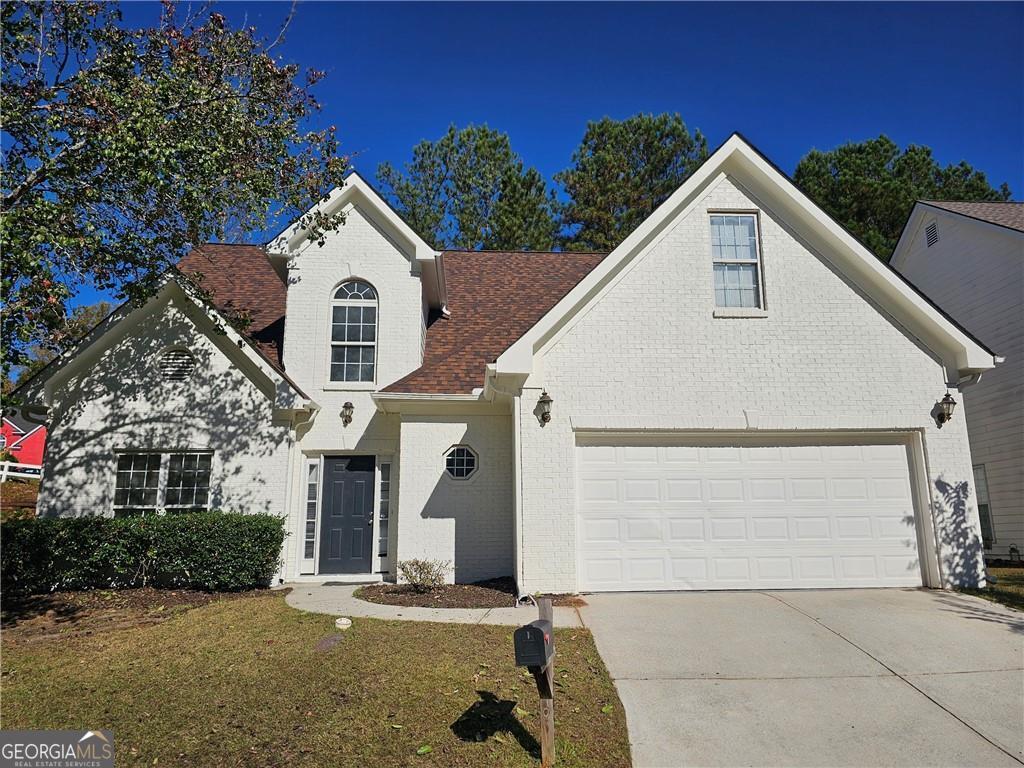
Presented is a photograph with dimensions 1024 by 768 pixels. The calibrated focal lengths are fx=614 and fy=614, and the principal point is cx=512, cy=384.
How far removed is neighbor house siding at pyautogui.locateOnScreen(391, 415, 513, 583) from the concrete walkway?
1757 mm

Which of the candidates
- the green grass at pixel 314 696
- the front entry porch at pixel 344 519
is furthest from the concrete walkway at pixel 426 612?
the front entry porch at pixel 344 519

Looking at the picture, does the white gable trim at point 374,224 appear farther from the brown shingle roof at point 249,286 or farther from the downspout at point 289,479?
the downspout at point 289,479

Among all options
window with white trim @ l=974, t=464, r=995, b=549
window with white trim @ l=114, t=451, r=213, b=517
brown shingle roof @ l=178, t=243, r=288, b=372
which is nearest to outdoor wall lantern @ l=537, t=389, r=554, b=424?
brown shingle roof @ l=178, t=243, r=288, b=372

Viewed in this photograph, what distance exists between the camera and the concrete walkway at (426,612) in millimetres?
7809

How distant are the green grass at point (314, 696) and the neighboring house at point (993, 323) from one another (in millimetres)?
12276

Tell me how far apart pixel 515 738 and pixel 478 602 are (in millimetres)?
4454

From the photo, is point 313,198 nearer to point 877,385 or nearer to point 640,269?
point 640,269

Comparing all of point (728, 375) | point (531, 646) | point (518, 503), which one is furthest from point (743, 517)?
point (531, 646)

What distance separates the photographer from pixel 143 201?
948 centimetres

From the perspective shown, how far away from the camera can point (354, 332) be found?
12500 mm

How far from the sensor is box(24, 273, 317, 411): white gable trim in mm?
10938

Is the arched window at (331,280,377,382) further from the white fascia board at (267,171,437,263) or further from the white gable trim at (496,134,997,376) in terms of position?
the white gable trim at (496,134,997,376)

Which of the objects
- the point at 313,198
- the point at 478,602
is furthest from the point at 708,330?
the point at 313,198

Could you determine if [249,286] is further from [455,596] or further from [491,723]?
[491,723]
